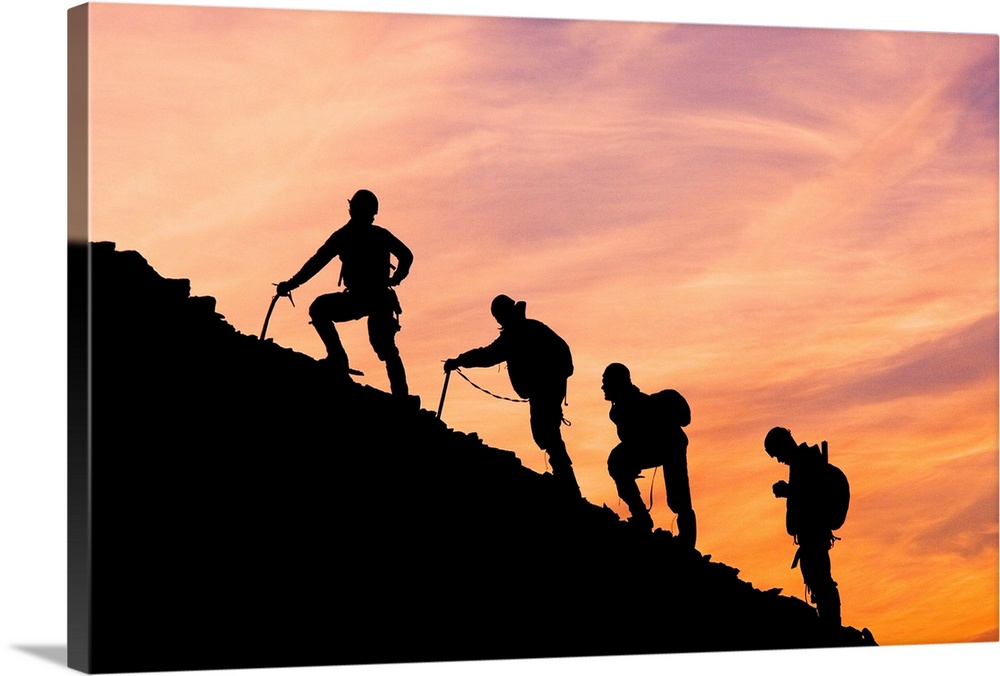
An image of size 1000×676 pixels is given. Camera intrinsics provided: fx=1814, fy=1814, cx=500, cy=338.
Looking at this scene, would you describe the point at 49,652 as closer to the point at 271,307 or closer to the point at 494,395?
the point at 271,307

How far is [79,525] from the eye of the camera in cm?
1365

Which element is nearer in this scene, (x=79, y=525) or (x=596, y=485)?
(x=79, y=525)

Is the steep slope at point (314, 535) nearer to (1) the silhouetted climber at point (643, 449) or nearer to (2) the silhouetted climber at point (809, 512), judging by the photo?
(1) the silhouetted climber at point (643, 449)

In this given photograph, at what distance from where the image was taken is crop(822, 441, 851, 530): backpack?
15.6 metres

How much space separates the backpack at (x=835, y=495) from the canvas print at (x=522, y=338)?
1.4 inches

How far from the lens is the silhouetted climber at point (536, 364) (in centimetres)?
1477

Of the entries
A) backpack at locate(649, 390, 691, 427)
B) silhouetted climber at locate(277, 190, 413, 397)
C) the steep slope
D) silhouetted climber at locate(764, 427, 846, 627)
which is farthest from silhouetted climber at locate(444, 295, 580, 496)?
silhouetted climber at locate(764, 427, 846, 627)

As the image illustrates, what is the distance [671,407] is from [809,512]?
1578mm

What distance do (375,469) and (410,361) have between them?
36.2 inches

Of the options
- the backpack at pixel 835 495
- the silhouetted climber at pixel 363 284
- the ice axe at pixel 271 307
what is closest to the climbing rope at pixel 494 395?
the silhouetted climber at pixel 363 284

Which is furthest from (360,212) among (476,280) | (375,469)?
(375,469)

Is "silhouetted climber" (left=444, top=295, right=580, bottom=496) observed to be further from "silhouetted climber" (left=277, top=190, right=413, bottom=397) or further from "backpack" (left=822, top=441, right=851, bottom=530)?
"backpack" (left=822, top=441, right=851, bottom=530)

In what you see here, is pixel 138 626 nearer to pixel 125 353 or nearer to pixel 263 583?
pixel 263 583

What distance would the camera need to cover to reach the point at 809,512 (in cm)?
1562
